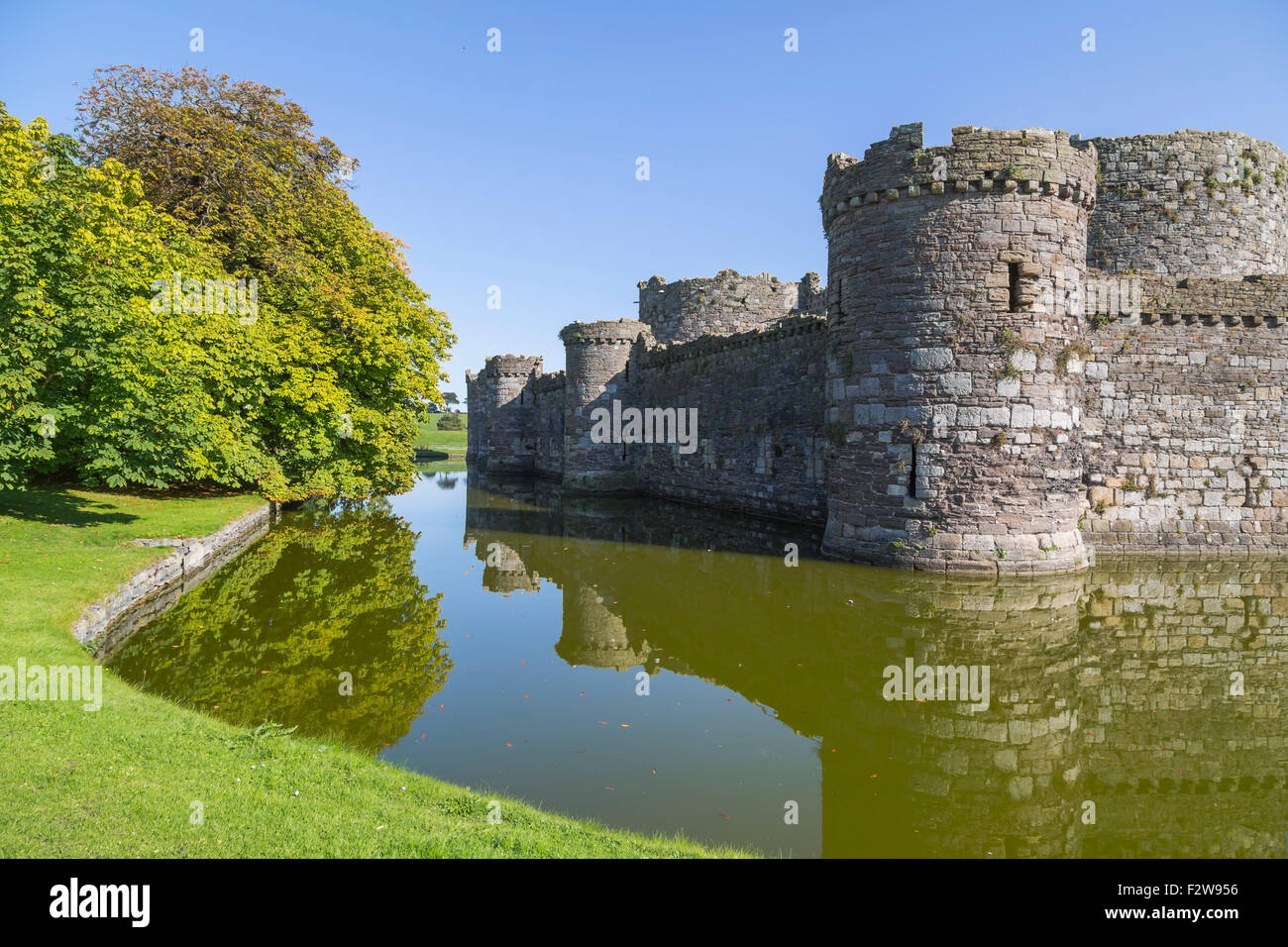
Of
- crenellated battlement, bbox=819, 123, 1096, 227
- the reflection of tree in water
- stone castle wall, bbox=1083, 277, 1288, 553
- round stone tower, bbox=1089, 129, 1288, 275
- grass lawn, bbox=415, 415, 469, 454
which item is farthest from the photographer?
grass lawn, bbox=415, 415, 469, 454

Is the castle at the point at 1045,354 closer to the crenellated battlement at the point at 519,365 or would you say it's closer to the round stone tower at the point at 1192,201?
the round stone tower at the point at 1192,201

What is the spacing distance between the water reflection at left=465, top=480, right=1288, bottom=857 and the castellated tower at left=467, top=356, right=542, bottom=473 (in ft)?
99.3

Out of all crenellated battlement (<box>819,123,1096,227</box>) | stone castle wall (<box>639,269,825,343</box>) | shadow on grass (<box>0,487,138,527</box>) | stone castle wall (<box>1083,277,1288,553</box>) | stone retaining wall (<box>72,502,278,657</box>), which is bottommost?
stone retaining wall (<box>72,502,278,657</box>)

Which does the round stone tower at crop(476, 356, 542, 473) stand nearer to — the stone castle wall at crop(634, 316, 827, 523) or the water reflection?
the stone castle wall at crop(634, 316, 827, 523)

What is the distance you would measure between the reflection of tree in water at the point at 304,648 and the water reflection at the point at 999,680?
2193 millimetres

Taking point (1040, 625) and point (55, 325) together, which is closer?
point (1040, 625)

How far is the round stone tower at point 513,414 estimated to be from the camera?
150 feet

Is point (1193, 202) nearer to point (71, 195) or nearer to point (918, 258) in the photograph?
point (918, 258)

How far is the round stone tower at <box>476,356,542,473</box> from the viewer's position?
45.8 m

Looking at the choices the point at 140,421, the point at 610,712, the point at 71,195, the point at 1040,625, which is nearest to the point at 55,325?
the point at 140,421

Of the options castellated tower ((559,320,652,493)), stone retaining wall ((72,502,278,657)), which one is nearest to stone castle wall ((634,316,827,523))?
castellated tower ((559,320,652,493))

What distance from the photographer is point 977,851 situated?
4824mm

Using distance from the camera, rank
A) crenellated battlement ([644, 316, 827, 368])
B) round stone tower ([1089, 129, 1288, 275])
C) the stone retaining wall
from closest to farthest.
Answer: the stone retaining wall, round stone tower ([1089, 129, 1288, 275]), crenellated battlement ([644, 316, 827, 368])
